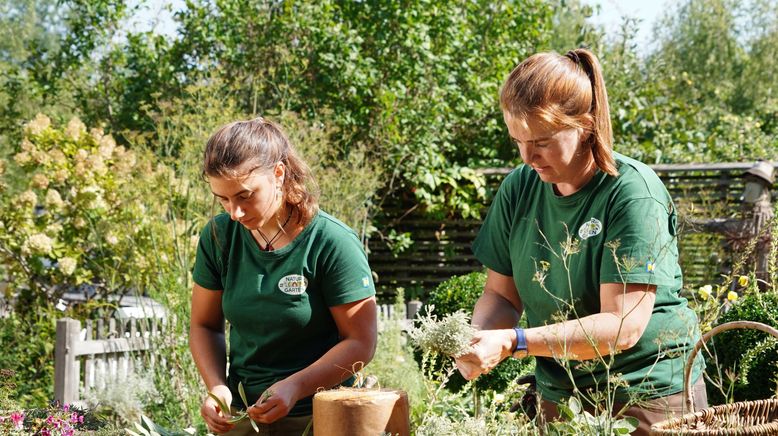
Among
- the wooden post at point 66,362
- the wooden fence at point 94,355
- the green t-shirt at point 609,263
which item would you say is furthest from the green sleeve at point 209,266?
the wooden post at point 66,362

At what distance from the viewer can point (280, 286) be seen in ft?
6.54

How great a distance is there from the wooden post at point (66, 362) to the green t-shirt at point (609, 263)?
4183mm

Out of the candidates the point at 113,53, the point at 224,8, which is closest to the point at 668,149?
the point at 224,8

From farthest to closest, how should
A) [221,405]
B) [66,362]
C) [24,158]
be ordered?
[24,158] → [66,362] → [221,405]

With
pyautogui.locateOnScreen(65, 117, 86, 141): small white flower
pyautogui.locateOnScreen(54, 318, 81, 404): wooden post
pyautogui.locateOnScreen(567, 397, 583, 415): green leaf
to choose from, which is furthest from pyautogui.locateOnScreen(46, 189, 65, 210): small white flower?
pyautogui.locateOnScreen(567, 397, 583, 415): green leaf

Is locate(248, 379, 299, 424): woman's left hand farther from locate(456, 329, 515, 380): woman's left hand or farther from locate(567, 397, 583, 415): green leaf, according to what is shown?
locate(567, 397, 583, 415): green leaf

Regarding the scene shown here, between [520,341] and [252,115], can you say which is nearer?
[520,341]

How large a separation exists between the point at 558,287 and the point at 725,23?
18896mm

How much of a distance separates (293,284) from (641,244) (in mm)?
797

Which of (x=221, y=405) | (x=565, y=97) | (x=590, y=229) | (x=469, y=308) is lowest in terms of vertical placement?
(x=469, y=308)

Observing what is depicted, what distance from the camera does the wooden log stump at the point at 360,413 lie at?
4.68 feet

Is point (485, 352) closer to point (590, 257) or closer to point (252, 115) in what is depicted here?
point (590, 257)

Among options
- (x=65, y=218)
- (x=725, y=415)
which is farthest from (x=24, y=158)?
(x=725, y=415)

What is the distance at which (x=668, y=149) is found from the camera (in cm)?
947
